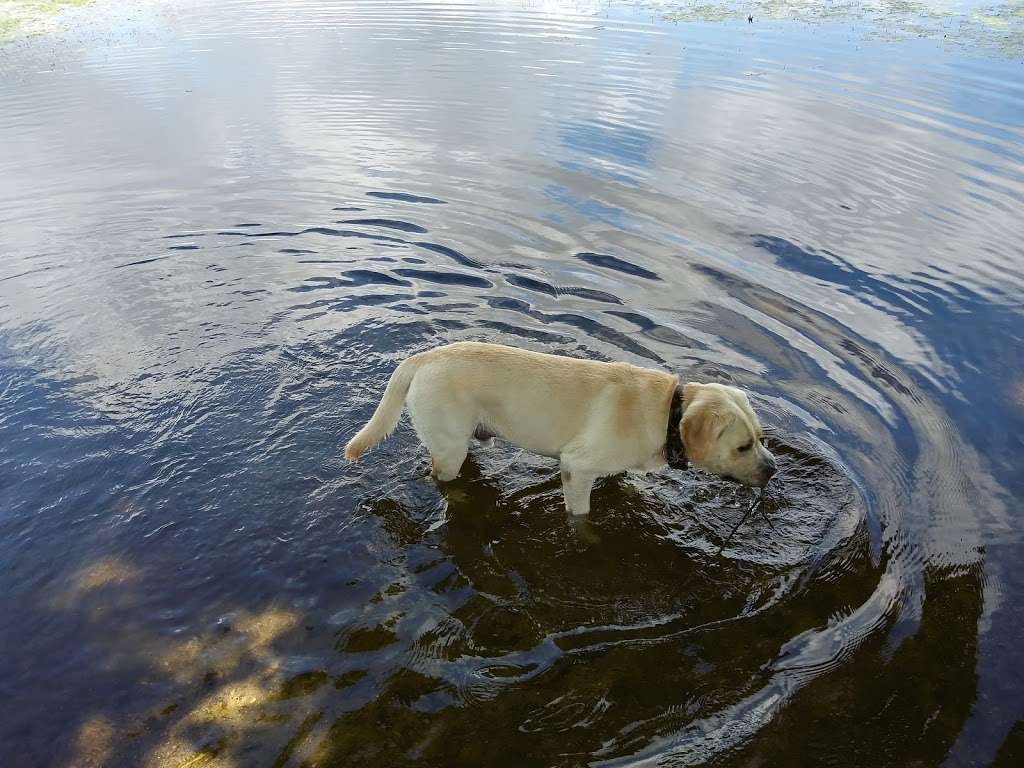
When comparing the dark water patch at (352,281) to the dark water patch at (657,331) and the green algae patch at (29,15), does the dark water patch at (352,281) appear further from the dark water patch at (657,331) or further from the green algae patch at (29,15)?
the green algae patch at (29,15)

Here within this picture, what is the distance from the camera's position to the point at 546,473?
5887 millimetres

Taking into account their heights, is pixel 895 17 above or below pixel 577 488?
above

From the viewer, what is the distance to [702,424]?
4.61m

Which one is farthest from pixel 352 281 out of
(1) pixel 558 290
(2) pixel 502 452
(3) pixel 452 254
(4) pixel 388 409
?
(4) pixel 388 409

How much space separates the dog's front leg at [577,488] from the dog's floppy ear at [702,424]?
756mm

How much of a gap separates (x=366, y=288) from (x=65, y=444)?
375cm

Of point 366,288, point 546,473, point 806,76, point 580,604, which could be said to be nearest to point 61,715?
point 580,604

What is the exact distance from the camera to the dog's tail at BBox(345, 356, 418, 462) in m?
5.02

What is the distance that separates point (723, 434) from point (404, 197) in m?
8.10

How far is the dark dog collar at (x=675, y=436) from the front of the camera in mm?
4750

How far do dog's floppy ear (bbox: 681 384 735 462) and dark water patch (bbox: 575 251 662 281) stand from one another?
4.43 m

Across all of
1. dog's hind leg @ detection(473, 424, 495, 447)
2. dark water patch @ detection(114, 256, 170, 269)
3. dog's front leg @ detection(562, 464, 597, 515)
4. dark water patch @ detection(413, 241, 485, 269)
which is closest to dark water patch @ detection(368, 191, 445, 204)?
dark water patch @ detection(413, 241, 485, 269)

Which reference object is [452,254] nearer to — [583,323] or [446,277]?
[446,277]

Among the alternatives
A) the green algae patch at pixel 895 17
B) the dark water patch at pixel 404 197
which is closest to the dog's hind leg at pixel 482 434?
the dark water patch at pixel 404 197
